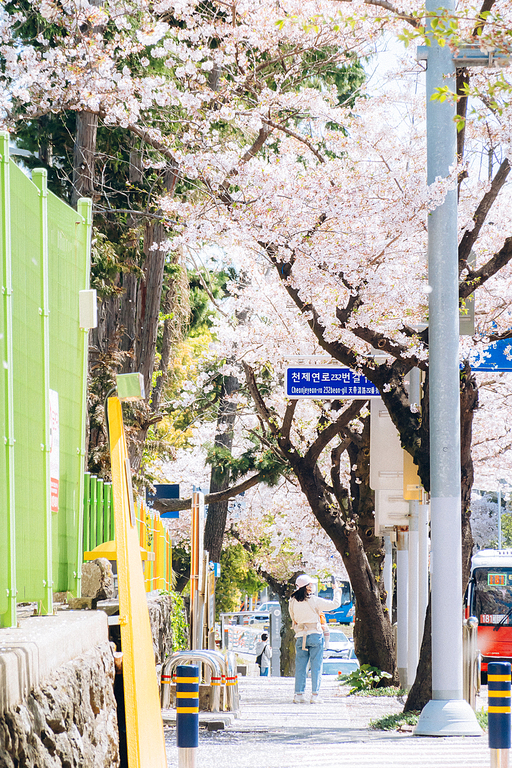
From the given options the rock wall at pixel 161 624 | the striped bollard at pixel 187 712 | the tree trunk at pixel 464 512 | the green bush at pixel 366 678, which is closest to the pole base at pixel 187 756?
the striped bollard at pixel 187 712

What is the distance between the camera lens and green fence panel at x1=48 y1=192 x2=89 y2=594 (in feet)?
19.8

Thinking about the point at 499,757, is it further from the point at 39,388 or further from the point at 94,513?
the point at 94,513

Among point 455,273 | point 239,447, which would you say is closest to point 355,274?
point 455,273

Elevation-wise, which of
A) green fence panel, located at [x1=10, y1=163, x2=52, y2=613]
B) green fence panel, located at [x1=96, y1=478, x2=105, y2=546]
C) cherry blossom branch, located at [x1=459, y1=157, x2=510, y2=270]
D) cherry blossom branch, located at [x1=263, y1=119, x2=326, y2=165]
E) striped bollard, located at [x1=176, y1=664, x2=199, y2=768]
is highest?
cherry blossom branch, located at [x1=263, y1=119, x2=326, y2=165]

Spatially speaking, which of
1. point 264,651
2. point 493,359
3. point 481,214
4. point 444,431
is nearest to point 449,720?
point 444,431

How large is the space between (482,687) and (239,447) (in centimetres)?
1338

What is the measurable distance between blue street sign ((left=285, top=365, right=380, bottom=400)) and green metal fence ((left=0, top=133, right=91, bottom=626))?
7.05 m

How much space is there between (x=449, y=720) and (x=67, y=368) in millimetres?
4699

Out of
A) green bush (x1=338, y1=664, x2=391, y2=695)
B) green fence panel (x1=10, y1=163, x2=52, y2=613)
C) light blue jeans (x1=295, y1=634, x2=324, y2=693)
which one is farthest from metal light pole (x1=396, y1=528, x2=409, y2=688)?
green fence panel (x1=10, y1=163, x2=52, y2=613)

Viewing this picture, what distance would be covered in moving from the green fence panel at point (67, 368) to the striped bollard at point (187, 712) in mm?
1285

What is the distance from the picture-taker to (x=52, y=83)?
12461 mm

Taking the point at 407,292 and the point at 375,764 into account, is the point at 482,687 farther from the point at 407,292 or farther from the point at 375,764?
the point at 375,764

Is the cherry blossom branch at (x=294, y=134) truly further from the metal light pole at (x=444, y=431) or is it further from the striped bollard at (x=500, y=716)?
the striped bollard at (x=500, y=716)

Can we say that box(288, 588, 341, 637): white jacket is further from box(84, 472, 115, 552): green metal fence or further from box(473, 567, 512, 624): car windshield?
box(473, 567, 512, 624): car windshield
